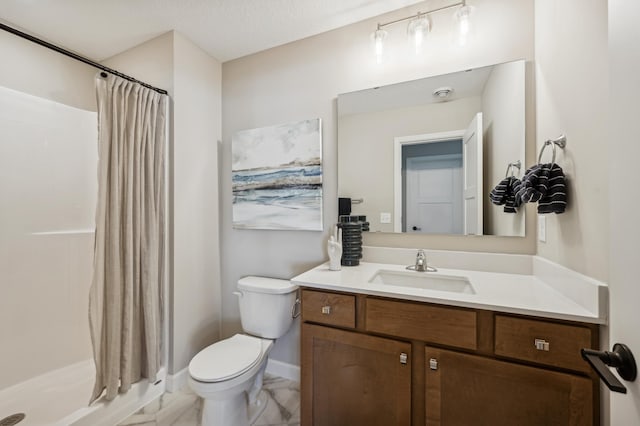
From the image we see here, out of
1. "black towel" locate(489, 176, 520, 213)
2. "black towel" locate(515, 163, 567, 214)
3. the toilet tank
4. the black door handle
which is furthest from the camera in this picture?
the toilet tank

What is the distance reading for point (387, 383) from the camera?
1160mm

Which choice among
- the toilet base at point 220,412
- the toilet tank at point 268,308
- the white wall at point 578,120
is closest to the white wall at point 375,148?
the white wall at point 578,120

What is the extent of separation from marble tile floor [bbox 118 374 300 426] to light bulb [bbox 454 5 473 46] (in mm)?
2352

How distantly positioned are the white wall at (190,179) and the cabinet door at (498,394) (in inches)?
64.0

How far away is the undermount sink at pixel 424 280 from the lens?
139 cm

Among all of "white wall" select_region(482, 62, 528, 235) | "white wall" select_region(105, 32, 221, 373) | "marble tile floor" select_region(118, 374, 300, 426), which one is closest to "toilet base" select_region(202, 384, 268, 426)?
"marble tile floor" select_region(118, 374, 300, 426)

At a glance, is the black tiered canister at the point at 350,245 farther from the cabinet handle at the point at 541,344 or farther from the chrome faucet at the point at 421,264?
the cabinet handle at the point at 541,344

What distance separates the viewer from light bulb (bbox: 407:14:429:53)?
150 centimetres

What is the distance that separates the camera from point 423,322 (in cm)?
111

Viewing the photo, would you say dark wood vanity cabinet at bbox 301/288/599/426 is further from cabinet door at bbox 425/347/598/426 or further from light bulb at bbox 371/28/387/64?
light bulb at bbox 371/28/387/64

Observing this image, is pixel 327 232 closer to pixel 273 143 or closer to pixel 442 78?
pixel 273 143

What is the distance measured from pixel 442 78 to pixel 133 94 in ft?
6.06

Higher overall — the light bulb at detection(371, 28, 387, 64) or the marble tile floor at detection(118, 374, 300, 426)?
the light bulb at detection(371, 28, 387, 64)

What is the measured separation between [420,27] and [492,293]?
4.77 feet
